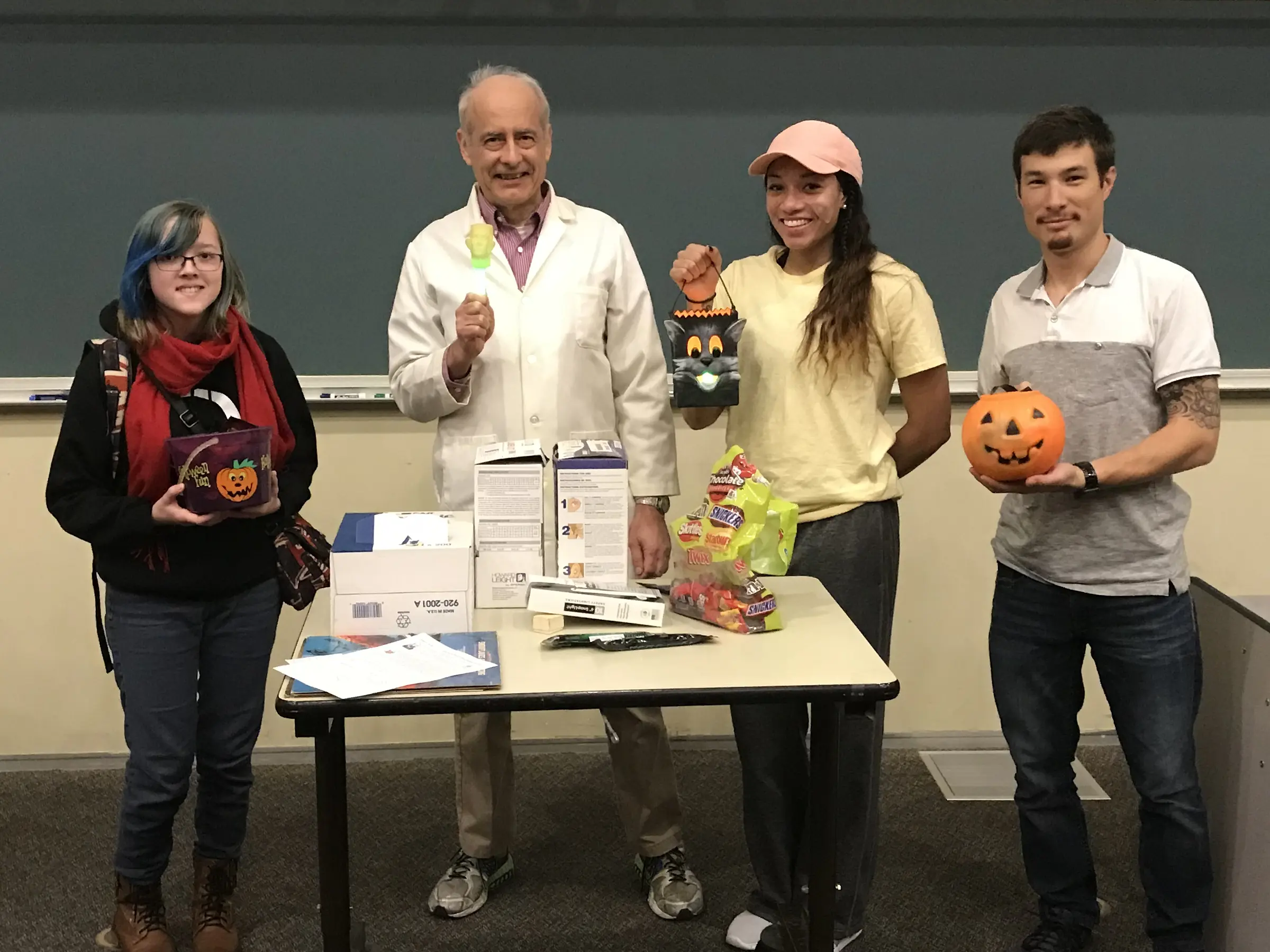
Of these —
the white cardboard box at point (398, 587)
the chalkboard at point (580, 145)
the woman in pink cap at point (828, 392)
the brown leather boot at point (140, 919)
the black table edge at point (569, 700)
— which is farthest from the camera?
the chalkboard at point (580, 145)

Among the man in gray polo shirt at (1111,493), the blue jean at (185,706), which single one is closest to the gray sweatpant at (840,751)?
the man in gray polo shirt at (1111,493)

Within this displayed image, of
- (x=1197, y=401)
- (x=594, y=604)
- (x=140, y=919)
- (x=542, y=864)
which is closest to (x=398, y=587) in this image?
(x=594, y=604)

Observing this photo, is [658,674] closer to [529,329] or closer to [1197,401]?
[529,329]

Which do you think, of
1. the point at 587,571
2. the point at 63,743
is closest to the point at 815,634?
the point at 587,571

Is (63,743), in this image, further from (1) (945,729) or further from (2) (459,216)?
(1) (945,729)

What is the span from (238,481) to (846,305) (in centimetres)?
107

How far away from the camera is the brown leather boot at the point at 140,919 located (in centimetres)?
227

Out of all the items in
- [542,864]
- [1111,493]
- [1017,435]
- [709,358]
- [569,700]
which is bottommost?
[542,864]

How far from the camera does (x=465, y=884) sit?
2.50m

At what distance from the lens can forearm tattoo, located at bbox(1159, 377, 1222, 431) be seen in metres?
1.93

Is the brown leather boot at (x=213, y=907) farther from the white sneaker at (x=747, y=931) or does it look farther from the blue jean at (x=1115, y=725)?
the blue jean at (x=1115, y=725)

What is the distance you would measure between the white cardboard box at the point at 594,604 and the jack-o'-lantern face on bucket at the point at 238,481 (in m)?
0.49

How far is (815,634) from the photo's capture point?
6.14 ft

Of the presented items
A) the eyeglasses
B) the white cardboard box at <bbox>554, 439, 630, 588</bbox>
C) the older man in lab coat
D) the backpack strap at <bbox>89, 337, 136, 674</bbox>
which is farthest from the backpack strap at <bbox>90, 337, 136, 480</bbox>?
the white cardboard box at <bbox>554, 439, 630, 588</bbox>
